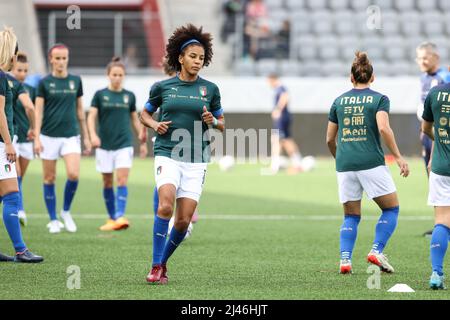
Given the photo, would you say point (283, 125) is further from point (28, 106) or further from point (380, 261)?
point (380, 261)

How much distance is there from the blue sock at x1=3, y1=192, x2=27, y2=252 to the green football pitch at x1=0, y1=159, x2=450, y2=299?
293 mm

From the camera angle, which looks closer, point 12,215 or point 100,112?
point 12,215

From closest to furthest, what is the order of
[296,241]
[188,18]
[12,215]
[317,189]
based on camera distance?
[12,215] → [296,241] → [317,189] → [188,18]

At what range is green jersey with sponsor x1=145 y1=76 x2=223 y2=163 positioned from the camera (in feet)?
30.2

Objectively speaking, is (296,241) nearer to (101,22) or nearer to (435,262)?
(435,262)

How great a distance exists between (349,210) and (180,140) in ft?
6.19

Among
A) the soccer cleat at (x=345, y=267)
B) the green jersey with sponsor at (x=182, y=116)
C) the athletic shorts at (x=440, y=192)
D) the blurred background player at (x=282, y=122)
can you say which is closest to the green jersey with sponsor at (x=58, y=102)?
the green jersey with sponsor at (x=182, y=116)

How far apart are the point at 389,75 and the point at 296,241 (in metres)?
18.9

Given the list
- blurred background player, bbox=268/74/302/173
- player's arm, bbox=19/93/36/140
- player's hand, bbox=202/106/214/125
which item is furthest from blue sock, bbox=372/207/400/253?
blurred background player, bbox=268/74/302/173

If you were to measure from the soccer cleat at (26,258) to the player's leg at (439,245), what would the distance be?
12.9ft

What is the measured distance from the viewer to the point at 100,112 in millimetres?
14125

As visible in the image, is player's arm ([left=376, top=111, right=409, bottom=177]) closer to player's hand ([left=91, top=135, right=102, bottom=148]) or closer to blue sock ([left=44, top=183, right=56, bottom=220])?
player's hand ([left=91, top=135, right=102, bottom=148])

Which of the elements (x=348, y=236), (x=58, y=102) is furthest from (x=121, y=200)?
(x=348, y=236)
